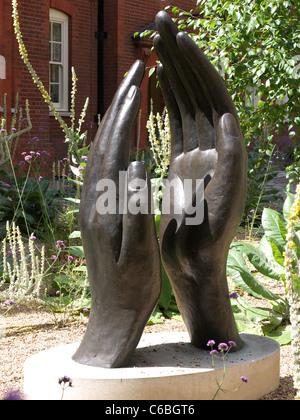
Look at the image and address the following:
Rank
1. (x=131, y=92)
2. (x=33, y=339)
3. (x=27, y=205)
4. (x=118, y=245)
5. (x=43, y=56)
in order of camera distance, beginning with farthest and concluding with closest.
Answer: (x=43, y=56)
(x=27, y=205)
(x=33, y=339)
(x=131, y=92)
(x=118, y=245)

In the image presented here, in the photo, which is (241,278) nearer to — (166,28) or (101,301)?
(101,301)

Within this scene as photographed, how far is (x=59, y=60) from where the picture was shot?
47.4 feet

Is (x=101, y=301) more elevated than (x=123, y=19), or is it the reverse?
(x=123, y=19)

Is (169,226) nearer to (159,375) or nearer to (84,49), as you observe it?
(159,375)

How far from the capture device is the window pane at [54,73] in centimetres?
1434

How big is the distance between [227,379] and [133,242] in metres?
0.83

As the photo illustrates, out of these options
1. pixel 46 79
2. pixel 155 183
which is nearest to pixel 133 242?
pixel 155 183

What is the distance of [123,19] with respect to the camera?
48.7ft

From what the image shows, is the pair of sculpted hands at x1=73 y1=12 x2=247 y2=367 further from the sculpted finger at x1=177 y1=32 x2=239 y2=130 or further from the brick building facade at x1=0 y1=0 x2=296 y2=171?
the brick building facade at x1=0 y1=0 x2=296 y2=171

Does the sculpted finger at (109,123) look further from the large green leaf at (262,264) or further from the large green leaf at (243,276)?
the large green leaf at (262,264)

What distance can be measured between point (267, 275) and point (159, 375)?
1891mm

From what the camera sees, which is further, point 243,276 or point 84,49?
point 84,49

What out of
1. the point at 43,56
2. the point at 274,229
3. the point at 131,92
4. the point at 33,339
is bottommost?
the point at 33,339

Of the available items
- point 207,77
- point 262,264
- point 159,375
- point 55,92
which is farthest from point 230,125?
point 55,92
